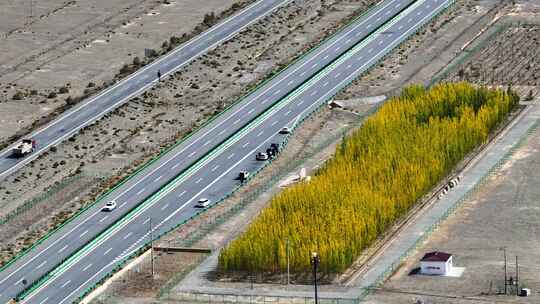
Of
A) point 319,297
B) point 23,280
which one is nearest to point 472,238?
point 319,297

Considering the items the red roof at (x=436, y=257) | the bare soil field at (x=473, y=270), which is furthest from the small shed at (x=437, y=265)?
the bare soil field at (x=473, y=270)

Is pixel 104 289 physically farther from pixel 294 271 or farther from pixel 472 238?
pixel 472 238

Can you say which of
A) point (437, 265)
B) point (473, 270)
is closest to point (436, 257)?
point (437, 265)

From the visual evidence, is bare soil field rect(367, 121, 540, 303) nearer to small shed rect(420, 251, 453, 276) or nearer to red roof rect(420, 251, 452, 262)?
small shed rect(420, 251, 453, 276)

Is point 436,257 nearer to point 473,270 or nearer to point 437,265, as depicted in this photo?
point 437,265

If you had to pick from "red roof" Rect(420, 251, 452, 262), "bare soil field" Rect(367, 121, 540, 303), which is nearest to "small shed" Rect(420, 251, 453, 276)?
"red roof" Rect(420, 251, 452, 262)

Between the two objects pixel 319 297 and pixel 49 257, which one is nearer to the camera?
pixel 319 297
